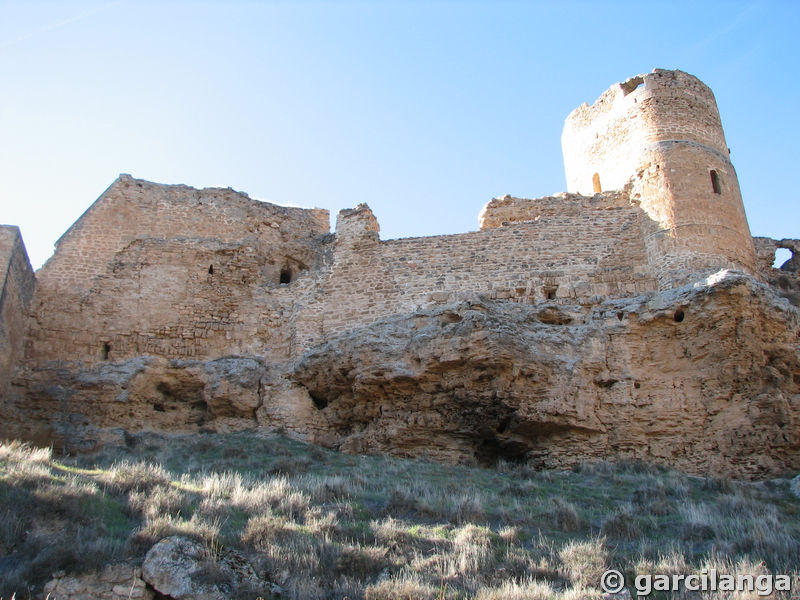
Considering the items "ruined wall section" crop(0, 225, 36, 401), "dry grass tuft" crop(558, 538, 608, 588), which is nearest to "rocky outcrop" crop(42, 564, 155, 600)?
"dry grass tuft" crop(558, 538, 608, 588)

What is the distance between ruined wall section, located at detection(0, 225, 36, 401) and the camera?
45.6 ft

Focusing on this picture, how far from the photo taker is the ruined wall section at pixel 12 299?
45.6ft

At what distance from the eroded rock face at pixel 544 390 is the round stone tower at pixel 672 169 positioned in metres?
1.99

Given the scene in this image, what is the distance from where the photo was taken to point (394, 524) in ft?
27.9

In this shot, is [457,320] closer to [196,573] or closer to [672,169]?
[672,169]

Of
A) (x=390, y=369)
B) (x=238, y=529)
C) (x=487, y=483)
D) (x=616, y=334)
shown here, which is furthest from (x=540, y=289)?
(x=238, y=529)

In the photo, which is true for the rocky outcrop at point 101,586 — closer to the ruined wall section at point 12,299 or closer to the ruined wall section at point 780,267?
the ruined wall section at point 12,299

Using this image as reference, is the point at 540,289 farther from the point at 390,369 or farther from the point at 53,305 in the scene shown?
the point at 53,305

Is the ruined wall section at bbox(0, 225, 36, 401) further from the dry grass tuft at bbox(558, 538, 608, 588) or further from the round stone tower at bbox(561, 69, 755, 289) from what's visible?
the round stone tower at bbox(561, 69, 755, 289)

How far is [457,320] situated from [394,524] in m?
5.94

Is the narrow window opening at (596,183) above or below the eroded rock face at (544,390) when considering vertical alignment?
above

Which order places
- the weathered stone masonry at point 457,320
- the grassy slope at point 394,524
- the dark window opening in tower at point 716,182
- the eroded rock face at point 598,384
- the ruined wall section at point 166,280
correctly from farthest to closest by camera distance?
the dark window opening in tower at point 716,182, the ruined wall section at point 166,280, the weathered stone masonry at point 457,320, the eroded rock face at point 598,384, the grassy slope at point 394,524

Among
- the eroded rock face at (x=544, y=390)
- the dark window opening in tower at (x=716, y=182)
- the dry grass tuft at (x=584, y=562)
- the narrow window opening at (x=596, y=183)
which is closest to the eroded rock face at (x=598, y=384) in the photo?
the eroded rock face at (x=544, y=390)

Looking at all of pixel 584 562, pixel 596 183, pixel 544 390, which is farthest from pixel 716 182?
pixel 584 562
